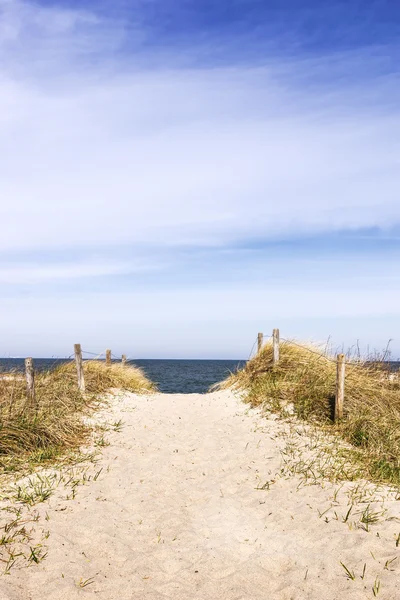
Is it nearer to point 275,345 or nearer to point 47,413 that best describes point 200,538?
point 47,413

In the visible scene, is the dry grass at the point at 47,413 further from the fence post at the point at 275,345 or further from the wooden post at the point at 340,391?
the wooden post at the point at 340,391

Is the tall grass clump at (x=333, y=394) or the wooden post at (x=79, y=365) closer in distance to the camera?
the tall grass clump at (x=333, y=394)

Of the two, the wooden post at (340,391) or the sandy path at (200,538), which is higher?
the wooden post at (340,391)

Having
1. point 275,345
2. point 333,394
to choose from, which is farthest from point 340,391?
point 275,345

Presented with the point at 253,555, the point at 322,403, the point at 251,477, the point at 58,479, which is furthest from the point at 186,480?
the point at 322,403

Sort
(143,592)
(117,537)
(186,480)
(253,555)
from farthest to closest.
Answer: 1. (186,480)
2. (117,537)
3. (253,555)
4. (143,592)

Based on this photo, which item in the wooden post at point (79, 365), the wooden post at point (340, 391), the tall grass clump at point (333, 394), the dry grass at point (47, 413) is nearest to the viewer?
the dry grass at point (47, 413)

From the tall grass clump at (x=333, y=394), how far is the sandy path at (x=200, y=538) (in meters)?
1.82

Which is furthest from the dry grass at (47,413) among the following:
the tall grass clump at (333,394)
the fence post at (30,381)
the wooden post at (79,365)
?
the tall grass clump at (333,394)

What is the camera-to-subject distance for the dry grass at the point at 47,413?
27.9 feet

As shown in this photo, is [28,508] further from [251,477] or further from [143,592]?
[251,477]

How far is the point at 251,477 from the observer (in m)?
8.27

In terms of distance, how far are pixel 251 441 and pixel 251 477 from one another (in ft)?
6.91

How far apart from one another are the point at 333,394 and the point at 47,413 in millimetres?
7046
